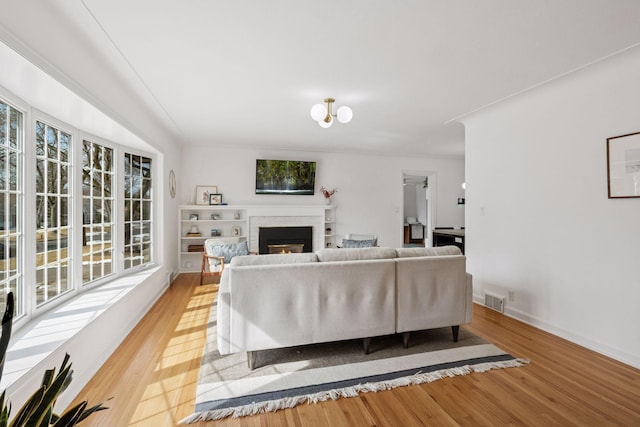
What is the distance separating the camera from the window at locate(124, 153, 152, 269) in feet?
12.4

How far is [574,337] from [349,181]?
456 cm

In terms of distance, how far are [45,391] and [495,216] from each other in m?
4.12

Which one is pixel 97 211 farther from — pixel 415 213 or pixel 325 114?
pixel 415 213

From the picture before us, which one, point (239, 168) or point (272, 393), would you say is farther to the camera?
point (239, 168)

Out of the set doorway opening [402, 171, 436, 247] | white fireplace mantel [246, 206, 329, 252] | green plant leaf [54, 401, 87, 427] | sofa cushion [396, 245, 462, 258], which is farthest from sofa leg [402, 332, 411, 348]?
doorway opening [402, 171, 436, 247]

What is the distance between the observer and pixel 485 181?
12.6ft

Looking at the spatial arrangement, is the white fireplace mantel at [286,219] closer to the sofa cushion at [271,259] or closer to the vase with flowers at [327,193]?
the vase with flowers at [327,193]

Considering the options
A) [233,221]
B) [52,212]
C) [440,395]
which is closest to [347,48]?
[440,395]

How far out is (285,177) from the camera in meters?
6.08

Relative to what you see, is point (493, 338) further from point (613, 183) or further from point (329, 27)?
point (329, 27)

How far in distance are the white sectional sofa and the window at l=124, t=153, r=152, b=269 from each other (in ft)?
6.73

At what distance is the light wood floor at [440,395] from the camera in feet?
5.94

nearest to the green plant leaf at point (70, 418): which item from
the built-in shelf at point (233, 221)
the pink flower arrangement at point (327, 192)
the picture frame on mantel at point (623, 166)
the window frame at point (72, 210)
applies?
the window frame at point (72, 210)

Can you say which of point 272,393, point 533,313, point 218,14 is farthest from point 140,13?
point 533,313
